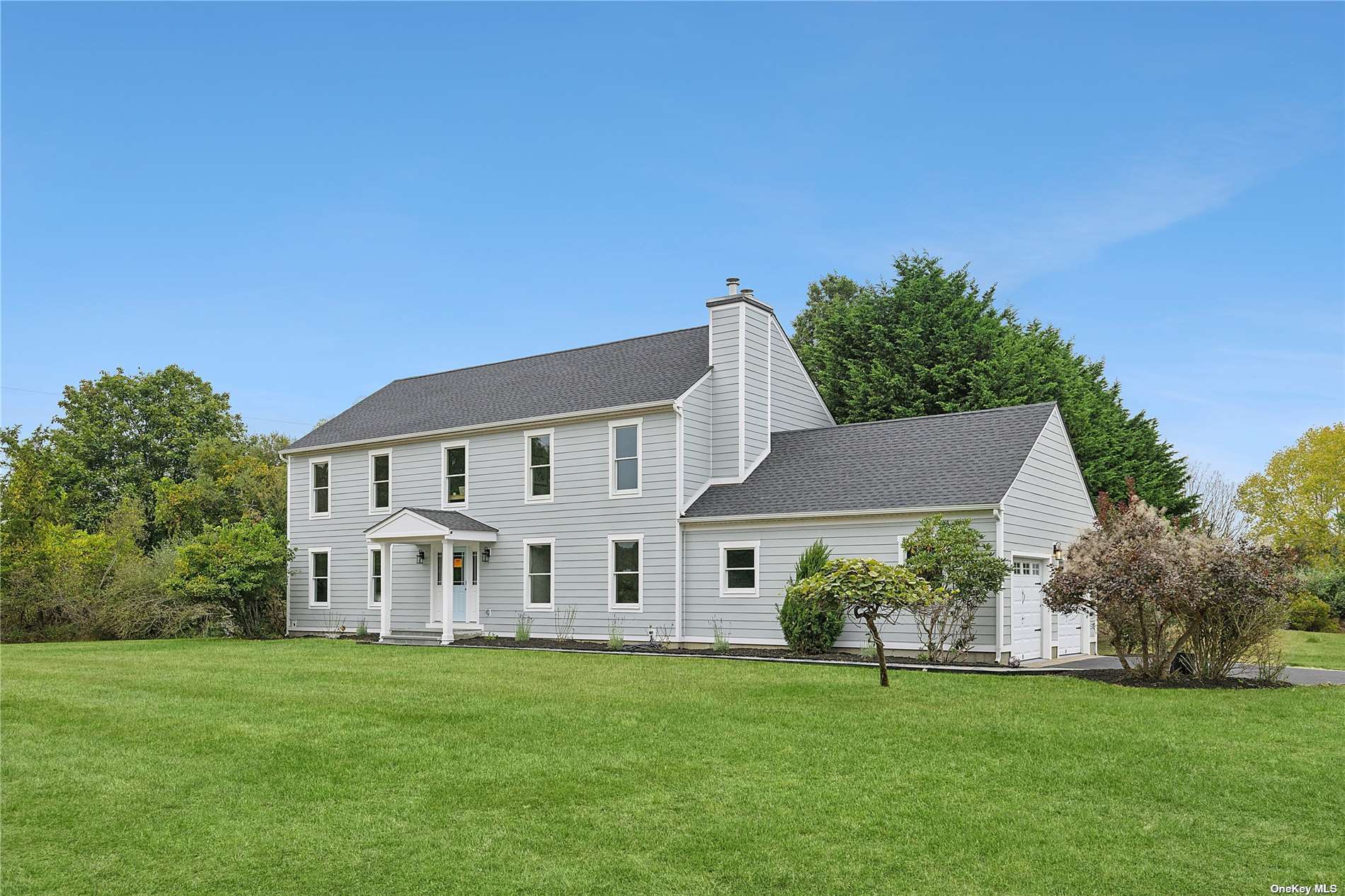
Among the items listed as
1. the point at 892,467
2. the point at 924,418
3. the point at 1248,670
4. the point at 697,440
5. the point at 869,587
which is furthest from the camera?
the point at 697,440

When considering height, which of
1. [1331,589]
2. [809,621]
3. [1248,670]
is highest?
[809,621]

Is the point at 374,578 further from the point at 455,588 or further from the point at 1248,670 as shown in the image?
the point at 1248,670

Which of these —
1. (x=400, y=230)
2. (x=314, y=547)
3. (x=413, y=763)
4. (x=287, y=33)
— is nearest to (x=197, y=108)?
(x=287, y=33)

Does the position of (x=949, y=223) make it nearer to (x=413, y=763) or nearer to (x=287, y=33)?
(x=287, y=33)

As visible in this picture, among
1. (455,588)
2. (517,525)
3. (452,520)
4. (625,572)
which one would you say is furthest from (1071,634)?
(455,588)

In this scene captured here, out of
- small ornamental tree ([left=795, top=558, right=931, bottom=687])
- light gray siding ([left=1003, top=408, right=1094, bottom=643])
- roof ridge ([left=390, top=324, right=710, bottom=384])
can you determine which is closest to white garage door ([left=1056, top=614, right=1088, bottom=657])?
light gray siding ([left=1003, top=408, right=1094, bottom=643])

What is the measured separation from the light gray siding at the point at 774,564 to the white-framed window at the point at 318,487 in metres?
12.4

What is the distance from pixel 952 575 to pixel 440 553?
13610 millimetres

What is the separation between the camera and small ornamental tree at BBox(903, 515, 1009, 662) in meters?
17.4

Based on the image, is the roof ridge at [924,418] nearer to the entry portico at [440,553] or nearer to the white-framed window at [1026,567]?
the white-framed window at [1026,567]

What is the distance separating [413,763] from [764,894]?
165 inches

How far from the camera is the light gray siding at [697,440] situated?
2248 cm

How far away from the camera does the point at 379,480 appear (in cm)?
2770

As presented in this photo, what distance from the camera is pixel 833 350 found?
34.2 meters
